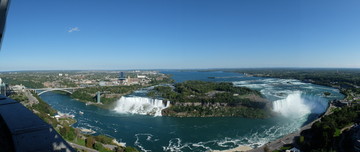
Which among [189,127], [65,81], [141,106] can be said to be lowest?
[189,127]

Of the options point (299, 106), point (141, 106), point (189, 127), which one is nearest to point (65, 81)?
point (141, 106)

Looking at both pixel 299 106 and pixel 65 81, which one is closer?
pixel 299 106

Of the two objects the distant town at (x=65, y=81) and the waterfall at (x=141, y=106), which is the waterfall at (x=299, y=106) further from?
the distant town at (x=65, y=81)

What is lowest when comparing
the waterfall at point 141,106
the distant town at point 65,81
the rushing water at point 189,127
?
the rushing water at point 189,127

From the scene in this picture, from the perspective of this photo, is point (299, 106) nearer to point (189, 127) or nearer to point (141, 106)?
point (189, 127)

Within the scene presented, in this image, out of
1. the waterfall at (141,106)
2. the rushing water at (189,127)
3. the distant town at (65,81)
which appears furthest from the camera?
the distant town at (65,81)

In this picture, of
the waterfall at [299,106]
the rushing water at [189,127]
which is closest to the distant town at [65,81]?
the rushing water at [189,127]

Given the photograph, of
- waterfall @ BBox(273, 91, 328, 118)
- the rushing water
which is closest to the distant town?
the rushing water
